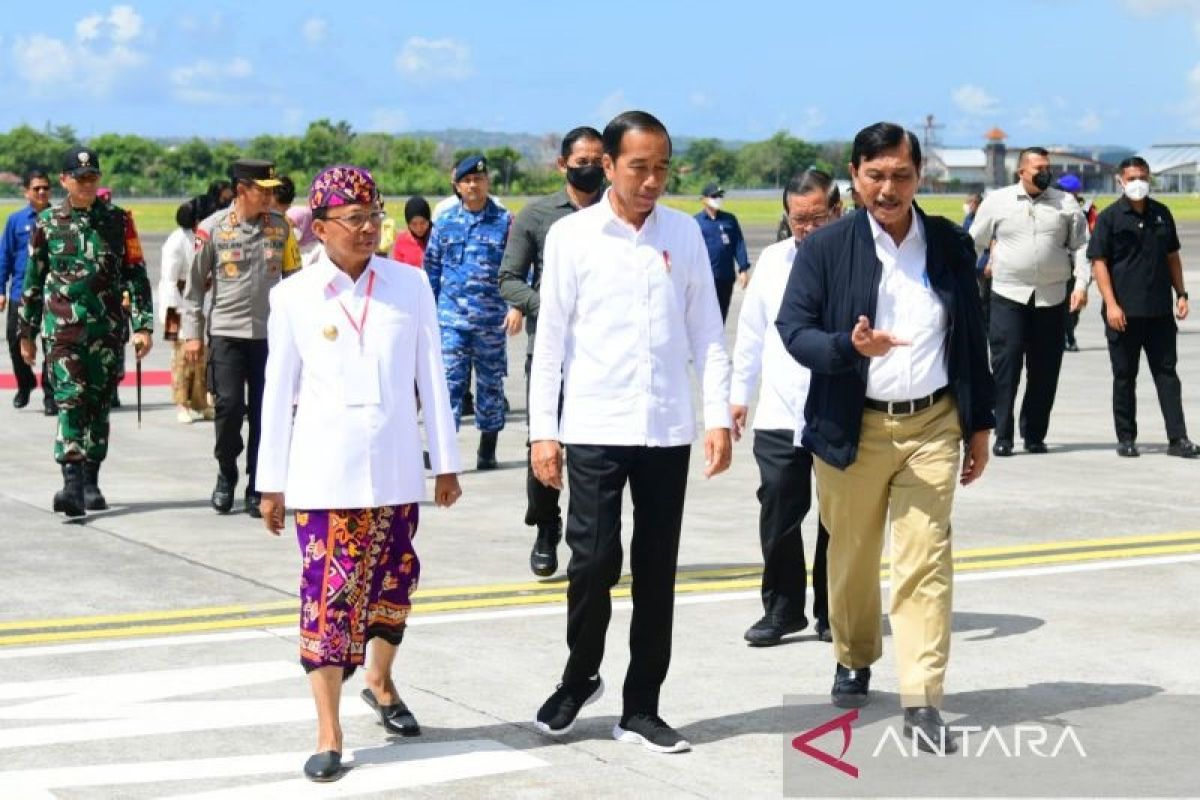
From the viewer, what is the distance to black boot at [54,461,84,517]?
38.7ft

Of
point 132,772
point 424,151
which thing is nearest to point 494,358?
point 132,772

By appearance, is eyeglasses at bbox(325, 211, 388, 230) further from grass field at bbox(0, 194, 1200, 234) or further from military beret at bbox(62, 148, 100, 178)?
grass field at bbox(0, 194, 1200, 234)

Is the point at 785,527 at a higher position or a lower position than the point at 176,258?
lower

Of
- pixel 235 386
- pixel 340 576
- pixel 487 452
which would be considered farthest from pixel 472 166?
pixel 340 576

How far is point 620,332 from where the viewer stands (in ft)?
22.1

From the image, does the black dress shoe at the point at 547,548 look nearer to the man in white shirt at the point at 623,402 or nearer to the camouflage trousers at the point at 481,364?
the man in white shirt at the point at 623,402

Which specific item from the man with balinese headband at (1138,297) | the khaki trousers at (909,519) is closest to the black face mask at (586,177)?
the khaki trousers at (909,519)

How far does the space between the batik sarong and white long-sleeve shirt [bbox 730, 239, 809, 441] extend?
83.9 inches

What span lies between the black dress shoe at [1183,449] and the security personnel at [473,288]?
457cm

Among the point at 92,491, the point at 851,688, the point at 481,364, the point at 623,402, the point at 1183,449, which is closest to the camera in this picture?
the point at 623,402

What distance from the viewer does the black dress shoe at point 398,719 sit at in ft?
22.2

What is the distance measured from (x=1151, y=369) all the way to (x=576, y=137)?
6269 millimetres

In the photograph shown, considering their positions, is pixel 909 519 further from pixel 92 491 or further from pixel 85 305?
pixel 92 491

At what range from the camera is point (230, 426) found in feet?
39.1
